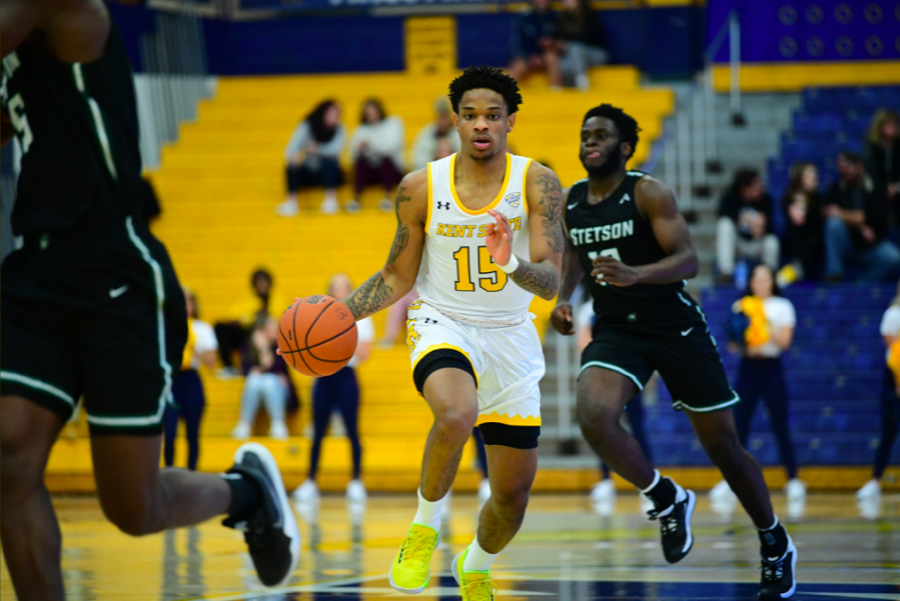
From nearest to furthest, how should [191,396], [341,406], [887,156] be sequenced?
[191,396] → [341,406] → [887,156]

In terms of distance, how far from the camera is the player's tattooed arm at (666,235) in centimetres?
572

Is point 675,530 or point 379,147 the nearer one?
point 675,530

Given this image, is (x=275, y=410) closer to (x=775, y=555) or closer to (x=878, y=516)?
(x=878, y=516)

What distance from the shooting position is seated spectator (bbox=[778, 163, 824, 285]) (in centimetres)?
1304

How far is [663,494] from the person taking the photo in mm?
5754

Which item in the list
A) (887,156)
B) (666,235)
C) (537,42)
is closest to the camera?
(666,235)

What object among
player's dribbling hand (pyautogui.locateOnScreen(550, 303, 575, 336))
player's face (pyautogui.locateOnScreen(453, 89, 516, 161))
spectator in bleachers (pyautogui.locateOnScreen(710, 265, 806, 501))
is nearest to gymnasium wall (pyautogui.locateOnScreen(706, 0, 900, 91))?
spectator in bleachers (pyautogui.locateOnScreen(710, 265, 806, 501))

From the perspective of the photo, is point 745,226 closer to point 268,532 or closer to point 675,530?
point 675,530

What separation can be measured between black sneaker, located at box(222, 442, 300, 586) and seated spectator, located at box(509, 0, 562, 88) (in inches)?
498

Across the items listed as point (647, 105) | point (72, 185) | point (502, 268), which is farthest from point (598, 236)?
point (647, 105)

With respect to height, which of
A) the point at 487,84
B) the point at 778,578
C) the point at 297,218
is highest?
the point at 487,84

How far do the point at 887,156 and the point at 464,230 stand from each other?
9.79m

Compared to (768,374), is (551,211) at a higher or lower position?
higher

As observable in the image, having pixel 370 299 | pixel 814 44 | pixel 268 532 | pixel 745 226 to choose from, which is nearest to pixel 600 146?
pixel 370 299
